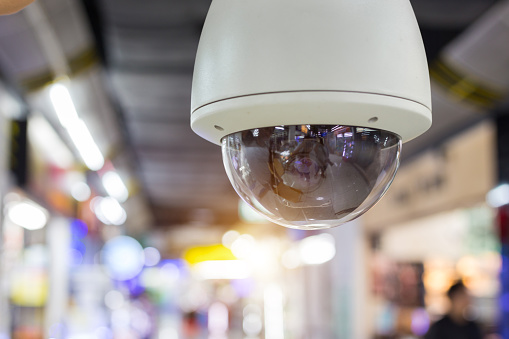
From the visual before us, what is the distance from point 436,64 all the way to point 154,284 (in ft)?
52.3

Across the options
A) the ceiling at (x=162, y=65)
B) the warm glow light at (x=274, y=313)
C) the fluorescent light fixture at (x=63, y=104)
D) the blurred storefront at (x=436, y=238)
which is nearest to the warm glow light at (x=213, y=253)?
the warm glow light at (x=274, y=313)

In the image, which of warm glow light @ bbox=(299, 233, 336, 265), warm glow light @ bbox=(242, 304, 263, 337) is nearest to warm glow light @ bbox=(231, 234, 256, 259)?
warm glow light @ bbox=(242, 304, 263, 337)

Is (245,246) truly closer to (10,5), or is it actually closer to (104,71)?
(104,71)

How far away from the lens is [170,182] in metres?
11.0

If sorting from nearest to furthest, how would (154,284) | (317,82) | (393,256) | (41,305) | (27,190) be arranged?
(317,82), (27,190), (41,305), (393,256), (154,284)

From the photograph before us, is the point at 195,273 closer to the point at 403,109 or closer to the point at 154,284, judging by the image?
the point at 154,284

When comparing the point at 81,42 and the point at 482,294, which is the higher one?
the point at 81,42

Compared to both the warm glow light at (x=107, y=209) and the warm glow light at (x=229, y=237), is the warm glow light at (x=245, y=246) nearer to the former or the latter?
the warm glow light at (x=229, y=237)

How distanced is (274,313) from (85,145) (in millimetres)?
9041

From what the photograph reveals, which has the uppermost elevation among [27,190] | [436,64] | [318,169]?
[436,64]

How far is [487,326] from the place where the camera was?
7621 millimetres

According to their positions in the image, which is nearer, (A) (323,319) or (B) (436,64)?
(B) (436,64)

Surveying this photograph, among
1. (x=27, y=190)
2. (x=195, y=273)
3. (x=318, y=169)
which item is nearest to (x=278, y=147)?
(x=318, y=169)

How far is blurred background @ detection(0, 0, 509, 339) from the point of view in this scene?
12.4 feet
